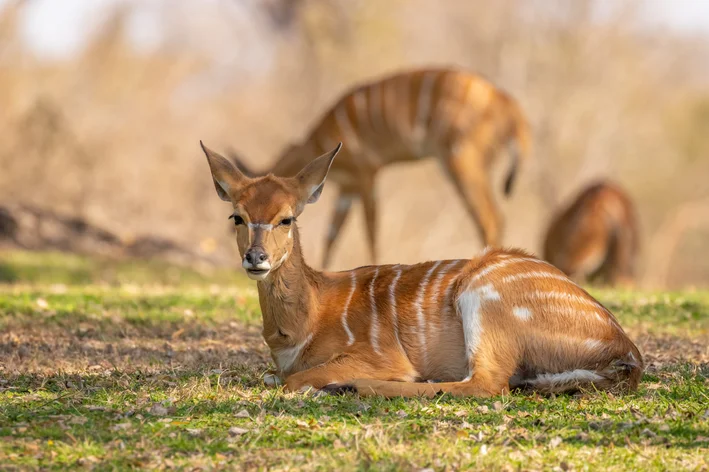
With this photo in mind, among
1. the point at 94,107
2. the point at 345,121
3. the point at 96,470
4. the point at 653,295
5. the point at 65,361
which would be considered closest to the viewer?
the point at 96,470

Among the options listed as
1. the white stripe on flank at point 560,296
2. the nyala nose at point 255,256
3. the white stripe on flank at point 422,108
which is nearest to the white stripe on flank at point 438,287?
the white stripe on flank at point 560,296

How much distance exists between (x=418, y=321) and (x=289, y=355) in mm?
783

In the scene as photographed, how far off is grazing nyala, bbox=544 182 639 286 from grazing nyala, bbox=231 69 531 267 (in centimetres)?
168

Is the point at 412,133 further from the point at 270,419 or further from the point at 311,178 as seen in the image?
the point at 270,419

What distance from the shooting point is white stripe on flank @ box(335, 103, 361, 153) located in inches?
510

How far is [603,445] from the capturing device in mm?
4672

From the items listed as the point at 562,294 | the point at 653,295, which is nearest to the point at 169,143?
the point at 653,295

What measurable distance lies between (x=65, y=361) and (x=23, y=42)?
12.8 metres

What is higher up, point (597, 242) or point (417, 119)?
point (417, 119)

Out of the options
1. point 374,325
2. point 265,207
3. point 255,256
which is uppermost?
point 265,207

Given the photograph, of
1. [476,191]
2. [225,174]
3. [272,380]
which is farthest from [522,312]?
[476,191]

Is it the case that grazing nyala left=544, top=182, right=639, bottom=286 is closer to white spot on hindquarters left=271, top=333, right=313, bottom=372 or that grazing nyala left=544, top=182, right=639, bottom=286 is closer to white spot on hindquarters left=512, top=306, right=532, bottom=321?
white spot on hindquarters left=512, top=306, right=532, bottom=321

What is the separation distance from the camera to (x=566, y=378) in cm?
561

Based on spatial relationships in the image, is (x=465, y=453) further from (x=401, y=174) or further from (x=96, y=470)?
(x=401, y=174)
